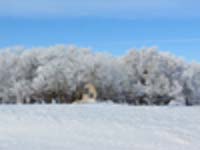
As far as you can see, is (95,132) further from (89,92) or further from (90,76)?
(90,76)

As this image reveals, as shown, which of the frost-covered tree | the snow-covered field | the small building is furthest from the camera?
the frost-covered tree

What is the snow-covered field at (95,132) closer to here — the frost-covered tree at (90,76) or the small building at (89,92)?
the small building at (89,92)

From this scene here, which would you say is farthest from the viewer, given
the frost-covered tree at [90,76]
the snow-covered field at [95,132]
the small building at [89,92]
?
the frost-covered tree at [90,76]

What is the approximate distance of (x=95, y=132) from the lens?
13.3ft

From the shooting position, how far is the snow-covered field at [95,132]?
3418 mm

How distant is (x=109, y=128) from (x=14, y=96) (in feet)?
31.3

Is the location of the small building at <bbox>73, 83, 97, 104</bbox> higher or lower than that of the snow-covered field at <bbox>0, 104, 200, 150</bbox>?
higher

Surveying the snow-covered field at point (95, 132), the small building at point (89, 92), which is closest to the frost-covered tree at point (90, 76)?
the small building at point (89, 92)

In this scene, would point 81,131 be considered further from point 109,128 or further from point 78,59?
point 78,59

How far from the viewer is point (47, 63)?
1384 cm

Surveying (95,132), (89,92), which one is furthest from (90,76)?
(95,132)

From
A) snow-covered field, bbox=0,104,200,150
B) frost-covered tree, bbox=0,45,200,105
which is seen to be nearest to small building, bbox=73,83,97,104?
frost-covered tree, bbox=0,45,200,105

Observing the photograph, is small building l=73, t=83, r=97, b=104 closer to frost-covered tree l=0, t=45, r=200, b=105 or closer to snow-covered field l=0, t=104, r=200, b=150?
frost-covered tree l=0, t=45, r=200, b=105

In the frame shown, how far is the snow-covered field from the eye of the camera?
11.2 ft
